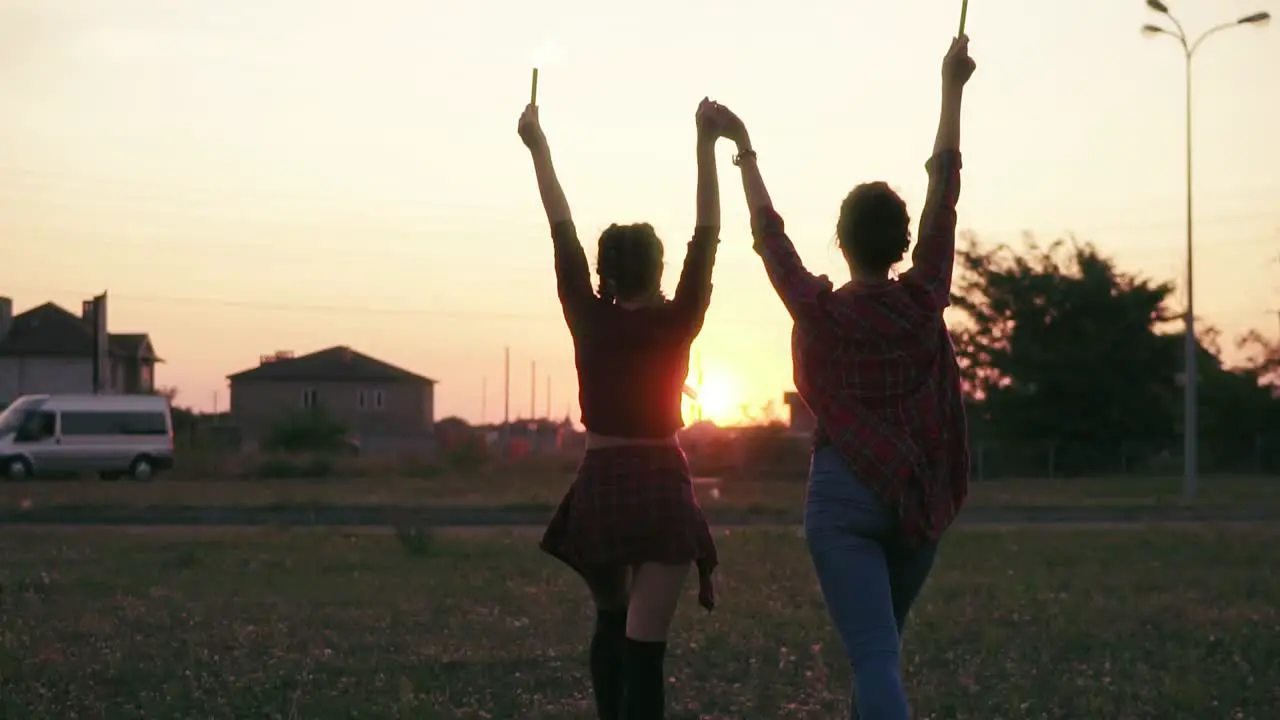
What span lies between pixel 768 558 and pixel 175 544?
20.6ft

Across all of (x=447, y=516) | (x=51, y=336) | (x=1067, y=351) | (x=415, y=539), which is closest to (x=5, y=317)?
(x=51, y=336)

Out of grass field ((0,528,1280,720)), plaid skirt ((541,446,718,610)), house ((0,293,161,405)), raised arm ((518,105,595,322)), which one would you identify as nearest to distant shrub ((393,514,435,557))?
grass field ((0,528,1280,720))

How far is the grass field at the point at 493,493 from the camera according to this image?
96.7ft

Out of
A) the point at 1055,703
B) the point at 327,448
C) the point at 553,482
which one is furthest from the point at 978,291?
the point at 1055,703

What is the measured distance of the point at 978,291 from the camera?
2266 inches

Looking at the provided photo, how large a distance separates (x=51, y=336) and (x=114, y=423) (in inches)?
1658

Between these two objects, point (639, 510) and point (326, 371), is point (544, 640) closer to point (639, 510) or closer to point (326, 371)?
point (639, 510)

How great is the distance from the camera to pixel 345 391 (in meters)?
99.2

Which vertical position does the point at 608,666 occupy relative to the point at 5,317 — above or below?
below

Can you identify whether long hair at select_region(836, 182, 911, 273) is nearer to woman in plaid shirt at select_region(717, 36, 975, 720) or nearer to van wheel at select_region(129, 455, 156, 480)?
woman in plaid shirt at select_region(717, 36, 975, 720)

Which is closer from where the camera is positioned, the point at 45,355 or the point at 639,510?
the point at 639,510

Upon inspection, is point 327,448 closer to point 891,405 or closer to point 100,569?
point 100,569

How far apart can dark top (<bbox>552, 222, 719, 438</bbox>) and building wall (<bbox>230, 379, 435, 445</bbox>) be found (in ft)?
312

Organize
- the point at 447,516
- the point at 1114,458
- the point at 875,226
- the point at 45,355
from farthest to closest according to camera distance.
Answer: the point at 45,355 < the point at 1114,458 < the point at 447,516 < the point at 875,226
